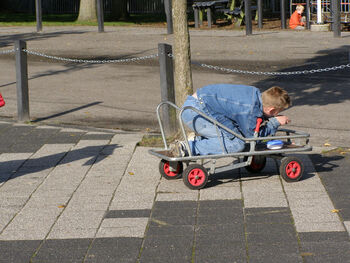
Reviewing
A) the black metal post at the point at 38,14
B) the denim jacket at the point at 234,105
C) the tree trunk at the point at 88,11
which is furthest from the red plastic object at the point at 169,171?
the tree trunk at the point at 88,11

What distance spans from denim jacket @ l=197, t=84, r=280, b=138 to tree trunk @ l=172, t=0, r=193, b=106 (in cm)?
181

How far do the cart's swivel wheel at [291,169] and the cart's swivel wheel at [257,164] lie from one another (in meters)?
0.42

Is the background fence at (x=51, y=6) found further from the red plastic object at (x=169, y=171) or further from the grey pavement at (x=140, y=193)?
the red plastic object at (x=169, y=171)

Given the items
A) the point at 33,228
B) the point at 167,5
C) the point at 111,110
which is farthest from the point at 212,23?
the point at 33,228

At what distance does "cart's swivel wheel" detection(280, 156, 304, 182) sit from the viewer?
23.4 feet

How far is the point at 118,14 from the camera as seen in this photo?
29.4 meters

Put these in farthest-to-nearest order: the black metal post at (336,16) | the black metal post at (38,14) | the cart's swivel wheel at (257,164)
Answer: the black metal post at (38,14) → the black metal post at (336,16) → the cart's swivel wheel at (257,164)

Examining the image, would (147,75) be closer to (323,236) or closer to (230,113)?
(230,113)

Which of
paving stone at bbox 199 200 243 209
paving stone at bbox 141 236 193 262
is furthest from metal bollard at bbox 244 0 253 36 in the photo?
paving stone at bbox 141 236 193 262

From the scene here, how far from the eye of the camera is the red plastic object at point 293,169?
7148 mm

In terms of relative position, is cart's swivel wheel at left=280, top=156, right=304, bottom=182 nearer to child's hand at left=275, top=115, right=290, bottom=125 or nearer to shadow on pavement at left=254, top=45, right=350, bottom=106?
child's hand at left=275, top=115, right=290, bottom=125

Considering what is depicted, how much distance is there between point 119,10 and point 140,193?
75.6ft

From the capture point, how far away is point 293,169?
7156mm

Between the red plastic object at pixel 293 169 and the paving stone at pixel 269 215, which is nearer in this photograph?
the paving stone at pixel 269 215
